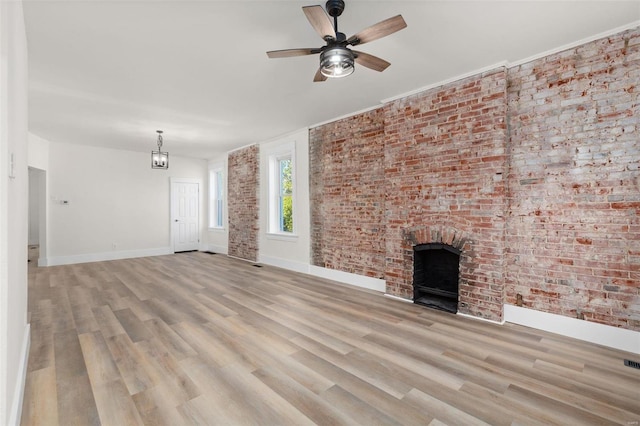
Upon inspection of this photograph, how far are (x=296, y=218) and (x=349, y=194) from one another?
5.03 feet

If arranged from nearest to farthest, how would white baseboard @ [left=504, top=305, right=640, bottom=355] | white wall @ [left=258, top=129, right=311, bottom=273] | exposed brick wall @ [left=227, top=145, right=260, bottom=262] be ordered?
white baseboard @ [left=504, top=305, right=640, bottom=355] → white wall @ [left=258, top=129, right=311, bottom=273] → exposed brick wall @ [left=227, top=145, right=260, bottom=262]

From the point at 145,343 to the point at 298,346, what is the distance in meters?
1.50

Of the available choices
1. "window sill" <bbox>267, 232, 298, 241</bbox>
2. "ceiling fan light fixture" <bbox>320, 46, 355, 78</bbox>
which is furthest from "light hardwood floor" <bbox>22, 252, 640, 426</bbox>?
"ceiling fan light fixture" <bbox>320, 46, 355, 78</bbox>

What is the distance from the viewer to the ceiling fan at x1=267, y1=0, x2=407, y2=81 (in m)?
2.10

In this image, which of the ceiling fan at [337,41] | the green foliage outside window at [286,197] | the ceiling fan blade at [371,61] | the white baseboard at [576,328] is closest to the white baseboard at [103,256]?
the green foliage outside window at [286,197]

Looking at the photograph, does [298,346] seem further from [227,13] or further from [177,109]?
[177,109]

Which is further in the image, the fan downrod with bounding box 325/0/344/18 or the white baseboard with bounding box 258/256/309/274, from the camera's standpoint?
the white baseboard with bounding box 258/256/309/274

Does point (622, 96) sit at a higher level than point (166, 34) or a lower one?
lower

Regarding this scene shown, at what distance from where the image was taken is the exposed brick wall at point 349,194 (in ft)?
15.7

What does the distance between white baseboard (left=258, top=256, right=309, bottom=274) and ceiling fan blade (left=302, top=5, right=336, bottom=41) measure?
14.6 feet

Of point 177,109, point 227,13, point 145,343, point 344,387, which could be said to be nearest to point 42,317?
point 145,343

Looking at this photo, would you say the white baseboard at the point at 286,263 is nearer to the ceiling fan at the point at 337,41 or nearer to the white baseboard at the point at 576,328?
the white baseboard at the point at 576,328

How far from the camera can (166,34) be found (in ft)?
9.05

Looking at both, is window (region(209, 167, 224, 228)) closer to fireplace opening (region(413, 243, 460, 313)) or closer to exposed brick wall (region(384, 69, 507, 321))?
exposed brick wall (region(384, 69, 507, 321))
